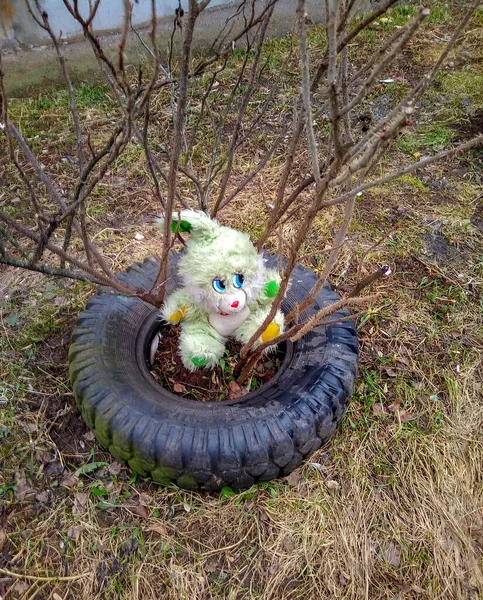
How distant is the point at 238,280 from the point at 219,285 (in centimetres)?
7

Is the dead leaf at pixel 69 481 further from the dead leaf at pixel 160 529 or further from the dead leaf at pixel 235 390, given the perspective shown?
the dead leaf at pixel 235 390

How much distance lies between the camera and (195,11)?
1.25 meters

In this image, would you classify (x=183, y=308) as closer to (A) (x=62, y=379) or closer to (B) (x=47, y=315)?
(A) (x=62, y=379)

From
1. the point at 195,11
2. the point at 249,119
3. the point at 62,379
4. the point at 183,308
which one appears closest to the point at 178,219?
the point at 183,308

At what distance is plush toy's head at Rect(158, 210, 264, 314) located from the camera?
1.70 metres

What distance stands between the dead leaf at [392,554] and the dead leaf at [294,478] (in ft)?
1.31

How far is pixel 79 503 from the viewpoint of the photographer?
6.46ft

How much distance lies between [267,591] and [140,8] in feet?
14.6

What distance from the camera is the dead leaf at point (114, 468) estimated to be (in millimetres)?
2045

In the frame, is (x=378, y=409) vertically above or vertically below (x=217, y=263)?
below

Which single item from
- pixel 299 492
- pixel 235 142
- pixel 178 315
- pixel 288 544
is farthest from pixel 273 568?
pixel 235 142

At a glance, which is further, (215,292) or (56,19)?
(56,19)

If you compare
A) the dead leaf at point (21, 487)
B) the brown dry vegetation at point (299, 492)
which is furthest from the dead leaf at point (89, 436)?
the dead leaf at point (21, 487)

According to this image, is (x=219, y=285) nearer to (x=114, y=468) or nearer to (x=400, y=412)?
(x=114, y=468)
